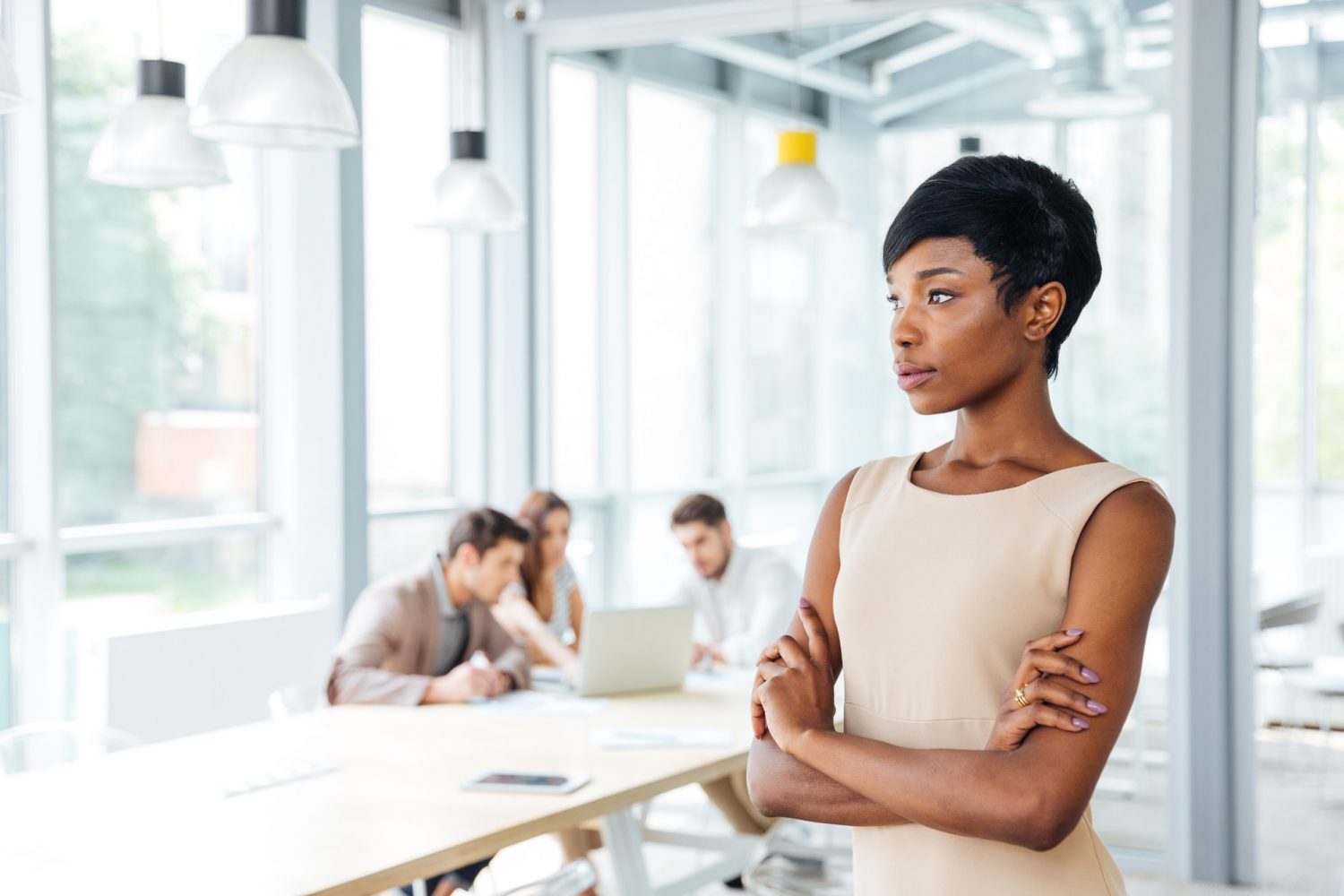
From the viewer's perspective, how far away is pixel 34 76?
428 centimetres

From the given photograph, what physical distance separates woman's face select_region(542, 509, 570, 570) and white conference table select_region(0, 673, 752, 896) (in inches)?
51.9

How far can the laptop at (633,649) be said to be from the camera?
13.2 ft

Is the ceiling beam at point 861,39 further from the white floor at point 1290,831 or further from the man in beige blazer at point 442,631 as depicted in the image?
the white floor at point 1290,831

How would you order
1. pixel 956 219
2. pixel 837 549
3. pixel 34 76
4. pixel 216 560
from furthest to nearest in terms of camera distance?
pixel 216 560, pixel 34 76, pixel 837 549, pixel 956 219

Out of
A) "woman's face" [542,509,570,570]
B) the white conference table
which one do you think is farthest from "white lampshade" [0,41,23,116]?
"woman's face" [542,509,570,570]

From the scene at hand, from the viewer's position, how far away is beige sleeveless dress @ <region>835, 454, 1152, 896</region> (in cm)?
129

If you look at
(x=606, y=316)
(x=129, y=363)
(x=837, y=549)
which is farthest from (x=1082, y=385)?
(x=837, y=549)

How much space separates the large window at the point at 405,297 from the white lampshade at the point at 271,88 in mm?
2783

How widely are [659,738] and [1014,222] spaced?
7.69 feet

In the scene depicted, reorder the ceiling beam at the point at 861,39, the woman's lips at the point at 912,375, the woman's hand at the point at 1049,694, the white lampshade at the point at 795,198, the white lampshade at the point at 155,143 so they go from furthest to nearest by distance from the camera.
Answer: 1. the ceiling beam at the point at 861,39
2. the white lampshade at the point at 795,198
3. the white lampshade at the point at 155,143
4. the woman's lips at the point at 912,375
5. the woman's hand at the point at 1049,694

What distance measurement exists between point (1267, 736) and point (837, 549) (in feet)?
13.1

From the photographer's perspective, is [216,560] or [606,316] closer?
[216,560]

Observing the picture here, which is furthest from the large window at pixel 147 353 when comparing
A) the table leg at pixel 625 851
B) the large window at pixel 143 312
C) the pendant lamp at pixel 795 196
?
the table leg at pixel 625 851

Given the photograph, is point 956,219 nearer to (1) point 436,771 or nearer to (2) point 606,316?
(1) point 436,771
